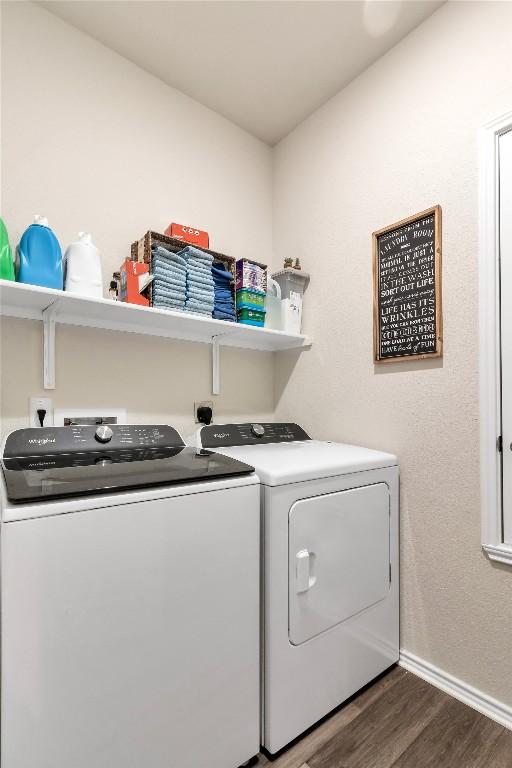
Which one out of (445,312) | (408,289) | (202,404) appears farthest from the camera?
(202,404)

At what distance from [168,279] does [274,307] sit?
27.2 inches

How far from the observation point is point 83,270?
1.52 meters

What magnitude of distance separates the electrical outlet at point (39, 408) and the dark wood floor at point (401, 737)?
143 cm

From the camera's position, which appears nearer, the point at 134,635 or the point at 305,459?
the point at 134,635

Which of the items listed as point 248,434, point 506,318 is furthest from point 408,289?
point 248,434

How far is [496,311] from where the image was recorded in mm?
1433

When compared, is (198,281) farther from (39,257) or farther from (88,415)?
(88,415)

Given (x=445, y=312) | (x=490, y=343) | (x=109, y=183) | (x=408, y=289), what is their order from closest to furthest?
(x=490, y=343)
(x=445, y=312)
(x=408, y=289)
(x=109, y=183)

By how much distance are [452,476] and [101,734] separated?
4.60 feet

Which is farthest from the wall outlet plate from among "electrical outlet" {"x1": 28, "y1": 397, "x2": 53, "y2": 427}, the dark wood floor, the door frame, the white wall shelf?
the door frame

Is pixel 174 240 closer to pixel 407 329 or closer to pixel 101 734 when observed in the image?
pixel 407 329

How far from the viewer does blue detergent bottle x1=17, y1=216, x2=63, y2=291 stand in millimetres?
1416

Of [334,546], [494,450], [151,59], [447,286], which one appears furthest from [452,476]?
[151,59]

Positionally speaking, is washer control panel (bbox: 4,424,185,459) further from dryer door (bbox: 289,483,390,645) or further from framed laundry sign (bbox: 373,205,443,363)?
framed laundry sign (bbox: 373,205,443,363)
